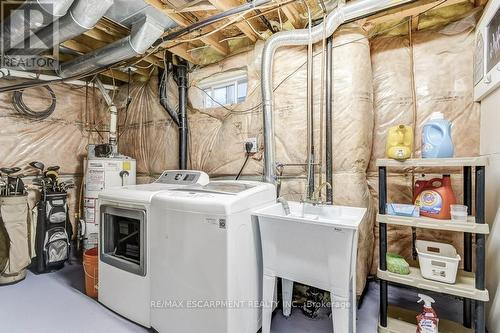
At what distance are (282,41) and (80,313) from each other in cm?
284

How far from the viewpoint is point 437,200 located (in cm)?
161

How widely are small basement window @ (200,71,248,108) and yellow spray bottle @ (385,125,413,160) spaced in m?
1.55

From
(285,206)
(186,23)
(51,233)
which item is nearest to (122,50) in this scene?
(186,23)

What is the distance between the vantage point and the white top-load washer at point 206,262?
58.9 inches

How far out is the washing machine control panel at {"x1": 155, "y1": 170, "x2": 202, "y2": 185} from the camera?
222 cm

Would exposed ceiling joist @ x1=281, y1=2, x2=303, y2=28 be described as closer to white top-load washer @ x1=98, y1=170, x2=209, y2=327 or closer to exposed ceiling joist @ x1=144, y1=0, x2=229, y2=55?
exposed ceiling joist @ x1=144, y1=0, x2=229, y2=55

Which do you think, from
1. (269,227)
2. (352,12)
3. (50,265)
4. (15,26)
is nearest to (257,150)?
(269,227)

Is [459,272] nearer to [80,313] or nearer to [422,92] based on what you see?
[422,92]

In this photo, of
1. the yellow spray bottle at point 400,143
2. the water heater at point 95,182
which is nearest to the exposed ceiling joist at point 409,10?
the yellow spray bottle at point 400,143

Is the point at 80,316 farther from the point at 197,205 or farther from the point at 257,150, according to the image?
the point at 257,150

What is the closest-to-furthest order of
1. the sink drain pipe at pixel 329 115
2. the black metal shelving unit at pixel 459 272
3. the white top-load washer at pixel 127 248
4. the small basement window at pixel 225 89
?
the black metal shelving unit at pixel 459 272 < the white top-load washer at pixel 127 248 < the sink drain pipe at pixel 329 115 < the small basement window at pixel 225 89

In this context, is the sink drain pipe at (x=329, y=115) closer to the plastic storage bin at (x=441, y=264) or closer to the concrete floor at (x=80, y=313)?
the plastic storage bin at (x=441, y=264)

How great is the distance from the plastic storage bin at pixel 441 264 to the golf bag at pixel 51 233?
3.47 m

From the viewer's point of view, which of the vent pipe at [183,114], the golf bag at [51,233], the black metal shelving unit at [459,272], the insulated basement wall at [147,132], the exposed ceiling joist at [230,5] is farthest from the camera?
the insulated basement wall at [147,132]
